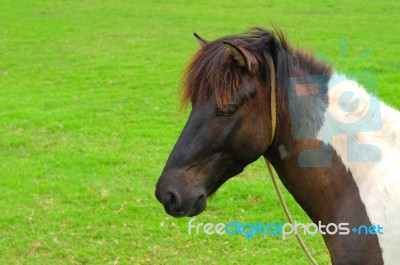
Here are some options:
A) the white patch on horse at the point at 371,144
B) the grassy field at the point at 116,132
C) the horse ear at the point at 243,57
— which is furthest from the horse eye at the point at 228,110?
the grassy field at the point at 116,132

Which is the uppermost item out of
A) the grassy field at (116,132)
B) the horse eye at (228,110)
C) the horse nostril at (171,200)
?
the horse eye at (228,110)

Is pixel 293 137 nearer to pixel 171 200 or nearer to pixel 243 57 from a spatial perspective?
pixel 243 57

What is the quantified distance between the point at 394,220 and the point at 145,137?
5.54 metres

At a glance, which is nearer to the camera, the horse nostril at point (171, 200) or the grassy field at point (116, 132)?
the horse nostril at point (171, 200)

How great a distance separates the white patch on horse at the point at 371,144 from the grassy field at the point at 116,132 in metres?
0.42

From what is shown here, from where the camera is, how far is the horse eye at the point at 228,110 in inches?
112

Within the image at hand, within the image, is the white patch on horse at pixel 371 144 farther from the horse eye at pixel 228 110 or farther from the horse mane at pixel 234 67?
the horse eye at pixel 228 110

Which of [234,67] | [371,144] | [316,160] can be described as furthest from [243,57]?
[371,144]

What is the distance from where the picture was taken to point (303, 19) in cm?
1619

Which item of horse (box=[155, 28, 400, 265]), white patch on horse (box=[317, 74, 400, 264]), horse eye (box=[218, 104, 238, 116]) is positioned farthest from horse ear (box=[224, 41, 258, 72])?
white patch on horse (box=[317, 74, 400, 264])

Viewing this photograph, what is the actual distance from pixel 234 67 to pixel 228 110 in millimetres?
205

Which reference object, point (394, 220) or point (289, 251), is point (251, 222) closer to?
point (289, 251)

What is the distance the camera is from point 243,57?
9.31ft

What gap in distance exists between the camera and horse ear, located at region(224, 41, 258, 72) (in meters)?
2.80
